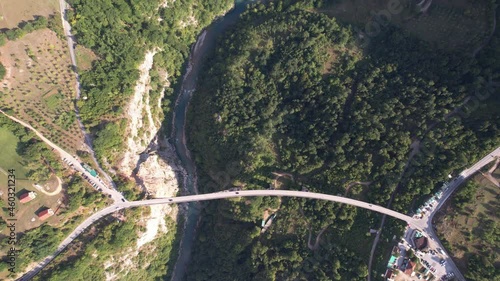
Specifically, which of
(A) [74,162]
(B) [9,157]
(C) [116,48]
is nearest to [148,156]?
(A) [74,162]

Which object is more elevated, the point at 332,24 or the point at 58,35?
the point at 58,35

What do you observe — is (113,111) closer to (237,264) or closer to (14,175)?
(14,175)

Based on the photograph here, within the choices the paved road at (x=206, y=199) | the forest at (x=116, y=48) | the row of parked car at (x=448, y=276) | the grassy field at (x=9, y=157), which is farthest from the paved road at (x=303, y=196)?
the grassy field at (x=9, y=157)

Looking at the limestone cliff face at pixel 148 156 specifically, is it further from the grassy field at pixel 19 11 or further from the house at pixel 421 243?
the house at pixel 421 243

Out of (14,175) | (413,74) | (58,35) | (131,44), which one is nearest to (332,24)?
(413,74)

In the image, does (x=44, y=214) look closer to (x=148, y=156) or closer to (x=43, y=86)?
(x=148, y=156)
